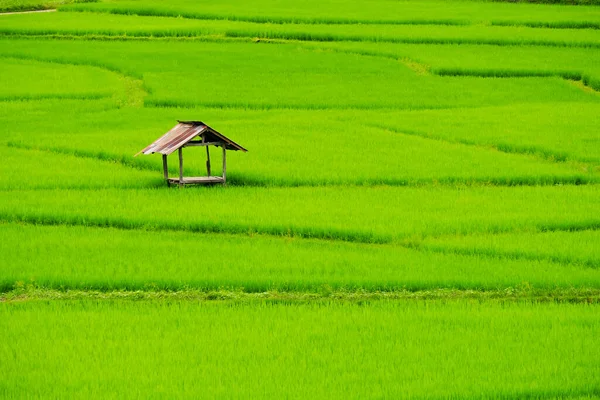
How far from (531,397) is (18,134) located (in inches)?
505

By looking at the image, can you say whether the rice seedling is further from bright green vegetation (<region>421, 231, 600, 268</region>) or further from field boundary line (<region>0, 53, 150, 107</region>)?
bright green vegetation (<region>421, 231, 600, 268</region>)

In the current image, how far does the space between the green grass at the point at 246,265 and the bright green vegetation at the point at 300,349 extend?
1.76 feet

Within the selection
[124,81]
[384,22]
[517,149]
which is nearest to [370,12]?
[384,22]

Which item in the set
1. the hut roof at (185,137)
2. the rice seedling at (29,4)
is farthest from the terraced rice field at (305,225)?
the rice seedling at (29,4)

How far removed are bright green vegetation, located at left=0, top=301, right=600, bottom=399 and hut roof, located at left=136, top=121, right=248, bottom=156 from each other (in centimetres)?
460

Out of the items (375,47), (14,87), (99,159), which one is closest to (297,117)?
(99,159)

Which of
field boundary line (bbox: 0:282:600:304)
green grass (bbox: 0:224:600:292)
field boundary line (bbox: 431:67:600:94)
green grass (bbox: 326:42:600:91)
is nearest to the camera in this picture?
field boundary line (bbox: 0:282:600:304)

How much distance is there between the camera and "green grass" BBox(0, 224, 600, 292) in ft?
33.5

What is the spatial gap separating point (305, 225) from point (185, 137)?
8.50ft

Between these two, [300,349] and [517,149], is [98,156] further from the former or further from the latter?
[300,349]

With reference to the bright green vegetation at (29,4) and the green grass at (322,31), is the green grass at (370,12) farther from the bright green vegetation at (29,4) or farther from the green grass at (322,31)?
the bright green vegetation at (29,4)

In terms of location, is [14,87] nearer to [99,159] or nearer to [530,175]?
[99,159]

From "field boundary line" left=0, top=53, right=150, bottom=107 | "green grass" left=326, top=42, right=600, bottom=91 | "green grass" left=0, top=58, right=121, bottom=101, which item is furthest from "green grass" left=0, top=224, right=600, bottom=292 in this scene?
"green grass" left=326, top=42, right=600, bottom=91

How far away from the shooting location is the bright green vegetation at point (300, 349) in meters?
7.51
